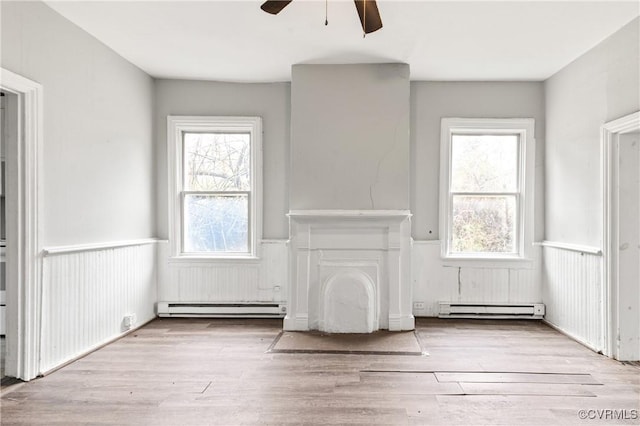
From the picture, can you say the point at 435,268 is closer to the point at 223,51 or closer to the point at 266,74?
the point at 266,74

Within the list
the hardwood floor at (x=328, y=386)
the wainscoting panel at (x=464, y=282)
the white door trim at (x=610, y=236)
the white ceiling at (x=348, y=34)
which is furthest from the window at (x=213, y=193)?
the white door trim at (x=610, y=236)

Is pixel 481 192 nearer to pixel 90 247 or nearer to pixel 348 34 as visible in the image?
pixel 348 34

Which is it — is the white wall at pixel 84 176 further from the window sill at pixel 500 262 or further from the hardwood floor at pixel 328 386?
the window sill at pixel 500 262

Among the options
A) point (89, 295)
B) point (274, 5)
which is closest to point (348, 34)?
point (274, 5)

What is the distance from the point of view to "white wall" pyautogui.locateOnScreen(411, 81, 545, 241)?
14.1ft

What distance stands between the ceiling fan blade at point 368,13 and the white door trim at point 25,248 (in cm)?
215

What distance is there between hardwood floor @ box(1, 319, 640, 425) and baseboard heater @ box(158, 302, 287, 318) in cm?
72

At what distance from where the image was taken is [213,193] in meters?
4.40

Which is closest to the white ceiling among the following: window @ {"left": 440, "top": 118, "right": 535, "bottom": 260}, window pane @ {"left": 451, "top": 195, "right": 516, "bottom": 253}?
window @ {"left": 440, "top": 118, "right": 535, "bottom": 260}

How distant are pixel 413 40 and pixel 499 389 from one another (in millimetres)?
2679

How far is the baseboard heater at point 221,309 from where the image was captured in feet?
14.3

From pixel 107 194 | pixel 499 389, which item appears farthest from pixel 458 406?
pixel 107 194

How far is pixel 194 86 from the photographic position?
4371mm

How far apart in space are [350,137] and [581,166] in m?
2.07
